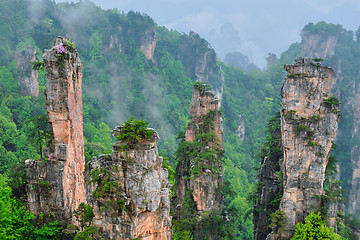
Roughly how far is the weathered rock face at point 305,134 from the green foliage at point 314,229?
114cm

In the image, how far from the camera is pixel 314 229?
60.8 feet

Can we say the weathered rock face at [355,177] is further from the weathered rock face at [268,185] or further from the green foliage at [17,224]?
the green foliage at [17,224]

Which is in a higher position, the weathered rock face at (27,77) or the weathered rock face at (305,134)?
the weathered rock face at (27,77)

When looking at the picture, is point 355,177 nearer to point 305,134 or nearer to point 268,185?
point 268,185

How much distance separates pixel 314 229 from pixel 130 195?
12086 mm

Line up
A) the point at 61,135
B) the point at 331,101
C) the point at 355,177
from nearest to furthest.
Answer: the point at 61,135, the point at 331,101, the point at 355,177

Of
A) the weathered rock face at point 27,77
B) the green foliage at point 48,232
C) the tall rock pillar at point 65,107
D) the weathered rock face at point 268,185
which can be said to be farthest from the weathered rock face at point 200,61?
the green foliage at point 48,232

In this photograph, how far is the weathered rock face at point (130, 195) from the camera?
38.9 ft

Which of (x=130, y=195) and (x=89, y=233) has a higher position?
(x=130, y=195)

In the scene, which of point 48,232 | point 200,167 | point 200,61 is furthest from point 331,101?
point 200,61

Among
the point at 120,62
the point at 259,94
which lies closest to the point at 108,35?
the point at 120,62

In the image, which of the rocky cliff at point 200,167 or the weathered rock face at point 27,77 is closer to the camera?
the rocky cliff at point 200,167

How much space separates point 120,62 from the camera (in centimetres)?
7519

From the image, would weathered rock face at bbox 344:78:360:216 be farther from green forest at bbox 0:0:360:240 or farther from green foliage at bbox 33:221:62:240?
green foliage at bbox 33:221:62:240
